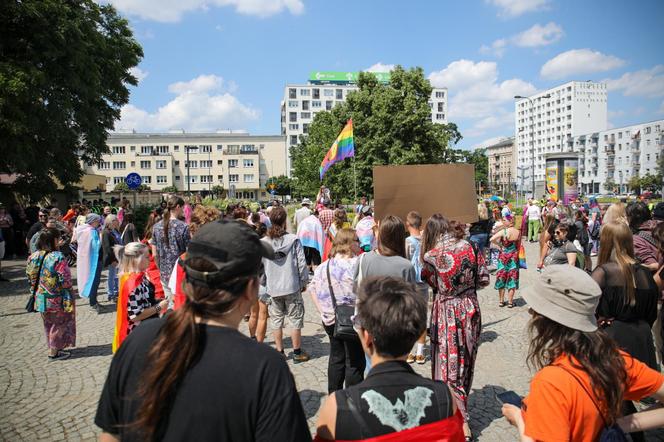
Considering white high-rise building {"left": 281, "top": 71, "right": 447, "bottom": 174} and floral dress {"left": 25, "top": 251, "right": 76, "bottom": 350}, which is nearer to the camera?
floral dress {"left": 25, "top": 251, "right": 76, "bottom": 350}

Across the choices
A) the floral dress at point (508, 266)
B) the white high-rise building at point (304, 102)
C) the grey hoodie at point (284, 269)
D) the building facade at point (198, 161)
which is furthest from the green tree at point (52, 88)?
the white high-rise building at point (304, 102)

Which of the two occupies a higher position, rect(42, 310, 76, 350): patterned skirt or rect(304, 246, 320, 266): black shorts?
rect(304, 246, 320, 266): black shorts

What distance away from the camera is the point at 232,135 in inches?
3883

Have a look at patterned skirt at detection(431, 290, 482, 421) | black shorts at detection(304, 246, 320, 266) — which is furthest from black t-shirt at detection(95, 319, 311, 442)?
black shorts at detection(304, 246, 320, 266)

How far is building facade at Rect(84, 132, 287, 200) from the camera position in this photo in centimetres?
9044

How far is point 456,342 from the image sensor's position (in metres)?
3.92

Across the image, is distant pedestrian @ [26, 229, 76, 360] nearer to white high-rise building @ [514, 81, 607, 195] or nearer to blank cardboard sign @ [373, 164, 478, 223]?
blank cardboard sign @ [373, 164, 478, 223]

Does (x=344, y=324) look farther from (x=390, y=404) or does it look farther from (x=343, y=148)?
(x=343, y=148)

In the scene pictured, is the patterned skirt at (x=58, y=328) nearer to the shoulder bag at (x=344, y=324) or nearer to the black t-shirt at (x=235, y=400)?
the shoulder bag at (x=344, y=324)

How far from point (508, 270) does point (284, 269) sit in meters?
5.01

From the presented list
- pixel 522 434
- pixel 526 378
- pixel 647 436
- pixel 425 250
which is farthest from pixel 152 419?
pixel 526 378

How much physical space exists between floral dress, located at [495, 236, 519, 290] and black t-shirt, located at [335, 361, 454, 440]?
24.2ft

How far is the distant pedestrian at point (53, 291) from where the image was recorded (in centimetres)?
594

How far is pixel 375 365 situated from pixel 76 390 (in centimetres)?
480
